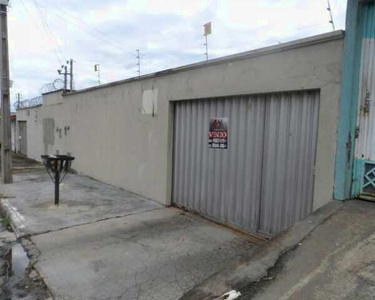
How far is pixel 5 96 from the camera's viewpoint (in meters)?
10.0

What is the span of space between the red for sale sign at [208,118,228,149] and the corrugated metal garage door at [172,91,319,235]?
0.08 metres

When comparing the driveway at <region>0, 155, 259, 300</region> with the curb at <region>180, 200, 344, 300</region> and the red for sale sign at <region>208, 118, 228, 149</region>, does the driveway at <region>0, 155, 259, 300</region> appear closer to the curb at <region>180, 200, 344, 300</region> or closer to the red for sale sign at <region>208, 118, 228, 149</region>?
the curb at <region>180, 200, 344, 300</region>

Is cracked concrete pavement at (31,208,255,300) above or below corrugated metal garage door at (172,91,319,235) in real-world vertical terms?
below

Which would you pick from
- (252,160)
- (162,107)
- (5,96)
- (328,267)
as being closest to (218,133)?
(252,160)

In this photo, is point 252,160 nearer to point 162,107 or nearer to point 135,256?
point 135,256

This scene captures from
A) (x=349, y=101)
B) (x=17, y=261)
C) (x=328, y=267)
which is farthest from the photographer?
(x=17, y=261)

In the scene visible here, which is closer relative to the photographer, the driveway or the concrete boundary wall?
the driveway

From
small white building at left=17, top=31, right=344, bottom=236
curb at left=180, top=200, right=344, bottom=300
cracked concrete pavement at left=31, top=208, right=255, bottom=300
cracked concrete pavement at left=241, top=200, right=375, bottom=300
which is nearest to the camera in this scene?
cracked concrete pavement at left=241, top=200, right=375, bottom=300

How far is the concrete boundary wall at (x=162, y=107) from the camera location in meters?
3.97

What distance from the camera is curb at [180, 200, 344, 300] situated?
2309 mm

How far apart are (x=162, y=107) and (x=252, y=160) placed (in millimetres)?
2685

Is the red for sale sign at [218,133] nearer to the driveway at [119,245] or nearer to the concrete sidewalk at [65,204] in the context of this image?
the driveway at [119,245]

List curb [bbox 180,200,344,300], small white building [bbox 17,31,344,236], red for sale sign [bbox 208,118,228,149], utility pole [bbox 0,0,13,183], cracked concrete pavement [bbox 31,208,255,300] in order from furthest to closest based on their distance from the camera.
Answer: utility pole [bbox 0,0,13,183], red for sale sign [bbox 208,118,228,149], small white building [bbox 17,31,344,236], cracked concrete pavement [bbox 31,208,255,300], curb [bbox 180,200,344,300]

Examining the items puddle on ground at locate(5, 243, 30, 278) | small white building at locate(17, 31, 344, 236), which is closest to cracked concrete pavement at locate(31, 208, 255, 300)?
puddle on ground at locate(5, 243, 30, 278)
